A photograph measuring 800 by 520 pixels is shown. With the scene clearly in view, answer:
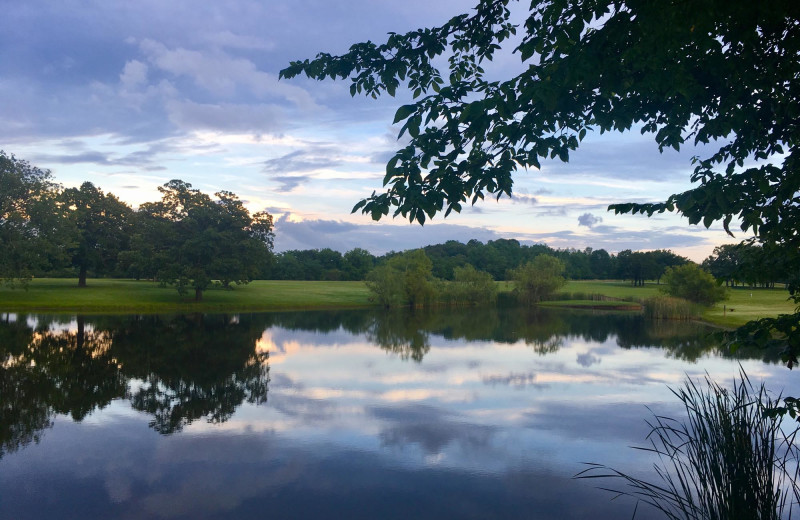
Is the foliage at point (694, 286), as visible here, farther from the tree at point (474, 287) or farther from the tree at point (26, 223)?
the tree at point (26, 223)

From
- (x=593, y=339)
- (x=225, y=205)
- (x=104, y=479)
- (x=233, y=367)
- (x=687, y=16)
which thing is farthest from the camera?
(x=225, y=205)

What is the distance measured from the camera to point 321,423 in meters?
12.7

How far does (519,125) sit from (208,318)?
36529 millimetres

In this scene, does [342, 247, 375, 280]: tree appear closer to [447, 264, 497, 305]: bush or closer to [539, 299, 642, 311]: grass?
[447, 264, 497, 305]: bush

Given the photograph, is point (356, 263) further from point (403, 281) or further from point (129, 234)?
point (129, 234)

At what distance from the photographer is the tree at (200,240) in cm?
4597

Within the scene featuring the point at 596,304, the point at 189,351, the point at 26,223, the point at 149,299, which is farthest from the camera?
the point at 596,304

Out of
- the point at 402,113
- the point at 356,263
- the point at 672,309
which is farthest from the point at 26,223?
the point at 356,263

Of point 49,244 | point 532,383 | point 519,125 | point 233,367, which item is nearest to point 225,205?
point 49,244

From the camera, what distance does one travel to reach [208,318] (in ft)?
125

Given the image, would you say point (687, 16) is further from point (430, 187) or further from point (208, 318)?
point (208, 318)

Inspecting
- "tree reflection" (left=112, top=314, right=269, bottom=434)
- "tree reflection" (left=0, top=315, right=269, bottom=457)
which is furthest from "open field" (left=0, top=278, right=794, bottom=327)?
"tree reflection" (left=112, top=314, right=269, bottom=434)

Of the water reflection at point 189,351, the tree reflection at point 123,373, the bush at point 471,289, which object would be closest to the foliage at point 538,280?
the bush at point 471,289

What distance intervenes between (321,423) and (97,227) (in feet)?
165
